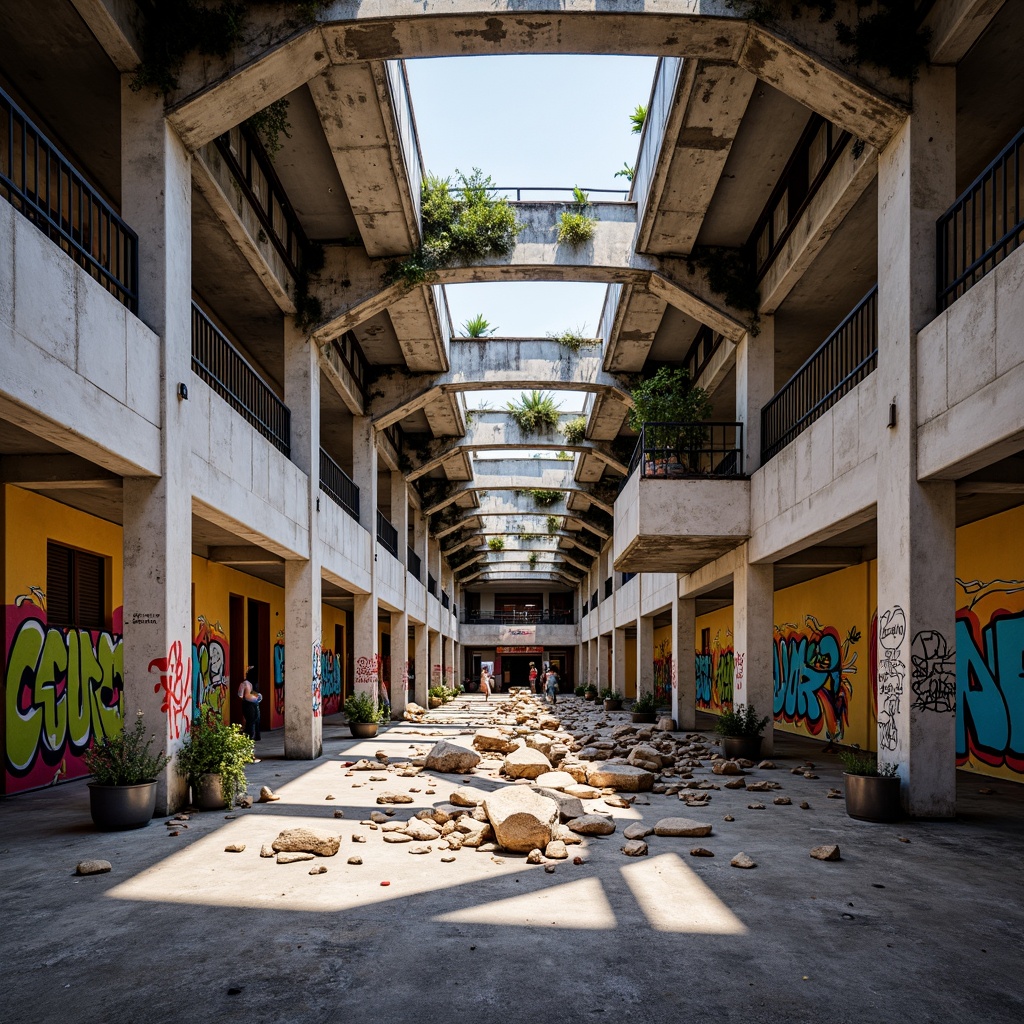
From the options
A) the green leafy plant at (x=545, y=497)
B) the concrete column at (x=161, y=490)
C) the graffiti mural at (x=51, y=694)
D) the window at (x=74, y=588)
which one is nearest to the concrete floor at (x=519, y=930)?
the concrete column at (x=161, y=490)

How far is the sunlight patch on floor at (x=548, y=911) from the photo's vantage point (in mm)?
5743

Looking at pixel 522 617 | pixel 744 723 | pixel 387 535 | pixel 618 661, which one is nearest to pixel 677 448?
pixel 744 723

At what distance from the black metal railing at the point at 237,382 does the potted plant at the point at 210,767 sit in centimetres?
474

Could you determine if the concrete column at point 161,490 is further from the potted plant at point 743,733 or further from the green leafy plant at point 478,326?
the green leafy plant at point 478,326

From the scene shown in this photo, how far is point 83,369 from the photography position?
309 inches

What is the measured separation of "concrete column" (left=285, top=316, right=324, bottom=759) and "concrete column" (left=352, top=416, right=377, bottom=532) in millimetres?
4939

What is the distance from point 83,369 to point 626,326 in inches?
537

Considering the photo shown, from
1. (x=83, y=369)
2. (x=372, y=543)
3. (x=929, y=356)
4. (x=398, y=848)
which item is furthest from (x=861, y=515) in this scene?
(x=372, y=543)

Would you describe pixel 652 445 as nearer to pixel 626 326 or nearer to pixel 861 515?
pixel 626 326

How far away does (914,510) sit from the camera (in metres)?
9.02

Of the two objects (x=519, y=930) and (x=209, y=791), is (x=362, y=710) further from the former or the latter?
(x=519, y=930)

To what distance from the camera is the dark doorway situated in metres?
22.1

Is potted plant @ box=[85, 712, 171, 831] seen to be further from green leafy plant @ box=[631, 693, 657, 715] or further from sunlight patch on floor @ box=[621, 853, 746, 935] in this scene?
green leafy plant @ box=[631, 693, 657, 715]

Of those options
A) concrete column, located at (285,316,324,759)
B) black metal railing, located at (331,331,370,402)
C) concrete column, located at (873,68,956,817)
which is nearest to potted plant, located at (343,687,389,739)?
concrete column, located at (285,316,324,759)
